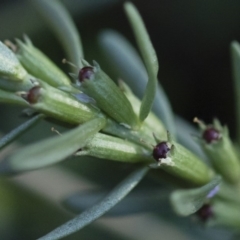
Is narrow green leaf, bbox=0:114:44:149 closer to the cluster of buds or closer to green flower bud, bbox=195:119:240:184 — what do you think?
the cluster of buds

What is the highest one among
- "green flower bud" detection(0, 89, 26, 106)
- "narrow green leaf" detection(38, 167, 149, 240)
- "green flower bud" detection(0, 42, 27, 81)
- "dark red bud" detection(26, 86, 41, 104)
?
"green flower bud" detection(0, 42, 27, 81)

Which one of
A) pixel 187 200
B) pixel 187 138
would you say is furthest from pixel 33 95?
pixel 187 138

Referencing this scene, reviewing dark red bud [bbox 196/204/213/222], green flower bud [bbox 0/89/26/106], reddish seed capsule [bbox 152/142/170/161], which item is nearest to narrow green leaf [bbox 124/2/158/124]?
reddish seed capsule [bbox 152/142/170/161]

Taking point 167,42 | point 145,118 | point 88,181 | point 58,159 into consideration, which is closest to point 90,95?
point 145,118

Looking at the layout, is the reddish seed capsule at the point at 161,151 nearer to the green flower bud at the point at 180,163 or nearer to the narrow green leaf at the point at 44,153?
the green flower bud at the point at 180,163

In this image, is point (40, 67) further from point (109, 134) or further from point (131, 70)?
point (131, 70)

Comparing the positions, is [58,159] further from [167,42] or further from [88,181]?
[167,42]
